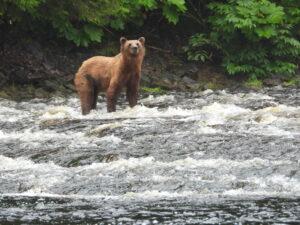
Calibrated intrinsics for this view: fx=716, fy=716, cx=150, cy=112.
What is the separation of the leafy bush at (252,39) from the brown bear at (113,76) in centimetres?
522

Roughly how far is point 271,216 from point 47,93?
10.6 m

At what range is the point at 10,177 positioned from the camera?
288 inches

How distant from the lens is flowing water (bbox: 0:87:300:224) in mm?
5770

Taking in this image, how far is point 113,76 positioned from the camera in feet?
40.2

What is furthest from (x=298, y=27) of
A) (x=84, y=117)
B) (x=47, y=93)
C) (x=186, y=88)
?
(x=84, y=117)

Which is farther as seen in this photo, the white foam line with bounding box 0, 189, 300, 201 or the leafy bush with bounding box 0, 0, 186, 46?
the leafy bush with bounding box 0, 0, 186, 46

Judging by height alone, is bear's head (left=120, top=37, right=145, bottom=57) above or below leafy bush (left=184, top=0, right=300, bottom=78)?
below

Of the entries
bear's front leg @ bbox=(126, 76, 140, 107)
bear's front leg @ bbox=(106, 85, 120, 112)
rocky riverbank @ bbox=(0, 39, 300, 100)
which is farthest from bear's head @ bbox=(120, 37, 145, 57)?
rocky riverbank @ bbox=(0, 39, 300, 100)

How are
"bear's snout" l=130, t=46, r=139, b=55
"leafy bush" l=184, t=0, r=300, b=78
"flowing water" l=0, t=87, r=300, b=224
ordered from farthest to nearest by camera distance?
"leafy bush" l=184, t=0, r=300, b=78, "bear's snout" l=130, t=46, r=139, b=55, "flowing water" l=0, t=87, r=300, b=224

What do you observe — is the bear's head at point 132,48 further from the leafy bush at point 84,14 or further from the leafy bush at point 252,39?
the leafy bush at point 252,39

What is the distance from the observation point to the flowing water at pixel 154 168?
5770 millimetres

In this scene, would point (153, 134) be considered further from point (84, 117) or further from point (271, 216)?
point (271, 216)

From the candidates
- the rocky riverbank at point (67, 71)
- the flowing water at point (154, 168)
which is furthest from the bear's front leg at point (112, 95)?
the rocky riverbank at point (67, 71)

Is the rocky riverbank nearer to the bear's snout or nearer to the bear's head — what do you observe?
the bear's head
